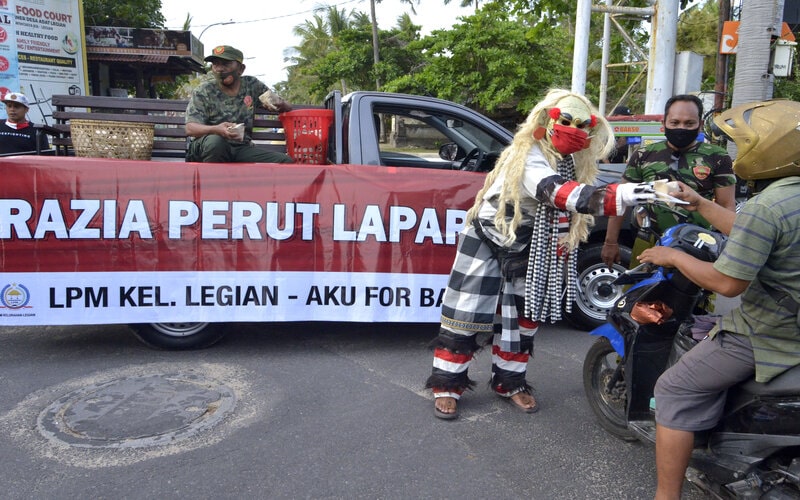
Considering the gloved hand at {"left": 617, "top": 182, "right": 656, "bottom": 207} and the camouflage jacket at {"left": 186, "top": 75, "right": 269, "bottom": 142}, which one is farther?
the camouflage jacket at {"left": 186, "top": 75, "right": 269, "bottom": 142}

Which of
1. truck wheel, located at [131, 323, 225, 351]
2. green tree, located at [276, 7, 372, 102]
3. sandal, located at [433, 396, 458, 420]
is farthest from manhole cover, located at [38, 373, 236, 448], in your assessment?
green tree, located at [276, 7, 372, 102]

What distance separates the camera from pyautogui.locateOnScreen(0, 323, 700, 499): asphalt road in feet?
9.21

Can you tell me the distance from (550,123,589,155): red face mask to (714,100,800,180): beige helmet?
0.93 meters

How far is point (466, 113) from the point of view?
4.79 metres

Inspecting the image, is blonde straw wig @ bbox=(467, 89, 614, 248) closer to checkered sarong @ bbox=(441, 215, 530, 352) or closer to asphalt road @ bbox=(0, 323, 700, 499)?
checkered sarong @ bbox=(441, 215, 530, 352)

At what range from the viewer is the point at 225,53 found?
4621 millimetres

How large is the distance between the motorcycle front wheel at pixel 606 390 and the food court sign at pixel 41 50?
12.1 meters

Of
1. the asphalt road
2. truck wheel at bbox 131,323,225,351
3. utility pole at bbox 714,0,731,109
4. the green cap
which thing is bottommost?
the asphalt road

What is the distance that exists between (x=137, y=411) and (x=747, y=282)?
10.1ft

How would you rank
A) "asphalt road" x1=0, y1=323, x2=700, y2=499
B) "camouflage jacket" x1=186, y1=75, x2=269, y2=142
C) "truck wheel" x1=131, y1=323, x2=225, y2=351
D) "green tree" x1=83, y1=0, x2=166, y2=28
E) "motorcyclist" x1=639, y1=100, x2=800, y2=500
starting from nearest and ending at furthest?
"motorcyclist" x1=639, y1=100, x2=800, y2=500, "asphalt road" x1=0, y1=323, x2=700, y2=499, "truck wheel" x1=131, y1=323, x2=225, y2=351, "camouflage jacket" x1=186, y1=75, x2=269, y2=142, "green tree" x1=83, y1=0, x2=166, y2=28

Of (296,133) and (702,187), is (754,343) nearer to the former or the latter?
(702,187)

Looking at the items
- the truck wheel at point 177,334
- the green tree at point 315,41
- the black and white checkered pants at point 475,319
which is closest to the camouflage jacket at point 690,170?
the black and white checkered pants at point 475,319

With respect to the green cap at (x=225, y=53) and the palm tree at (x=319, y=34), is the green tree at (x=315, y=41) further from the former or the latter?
the green cap at (x=225, y=53)

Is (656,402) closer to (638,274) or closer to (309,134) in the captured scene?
(638,274)
